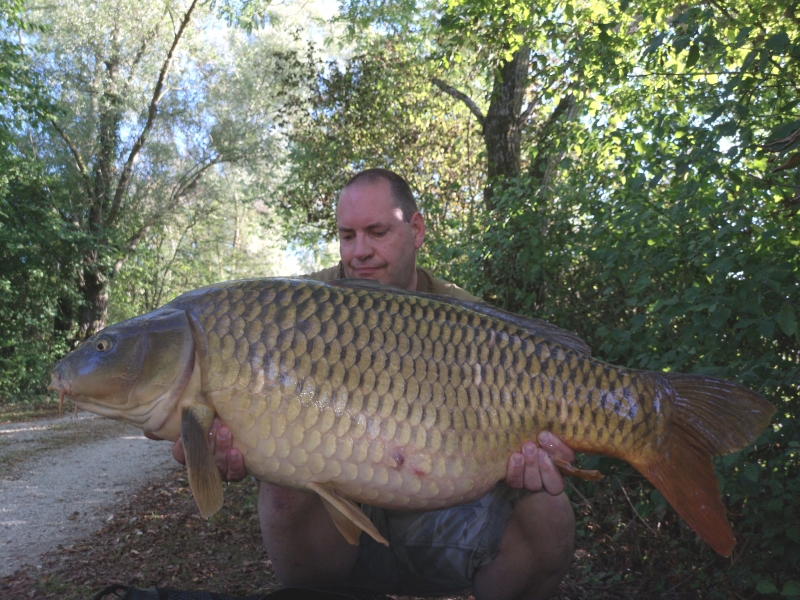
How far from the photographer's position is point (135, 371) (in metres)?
1.40

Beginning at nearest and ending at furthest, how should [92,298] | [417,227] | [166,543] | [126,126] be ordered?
1. [417,227]
2. [166,543]
3. [92,298]
4. [126,126]

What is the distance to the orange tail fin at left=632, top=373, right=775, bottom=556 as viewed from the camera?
4.75 feet

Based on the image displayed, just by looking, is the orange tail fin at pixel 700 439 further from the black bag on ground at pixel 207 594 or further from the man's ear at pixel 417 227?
the man's ear at pixel 417 227

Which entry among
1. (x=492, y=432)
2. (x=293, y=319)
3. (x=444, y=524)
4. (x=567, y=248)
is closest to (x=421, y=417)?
(x=492, y=432)

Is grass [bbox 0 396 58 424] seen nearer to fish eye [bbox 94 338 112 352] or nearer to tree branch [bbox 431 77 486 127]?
tree branch [bbox 431 77 486 127]

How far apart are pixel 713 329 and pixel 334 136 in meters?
7.14

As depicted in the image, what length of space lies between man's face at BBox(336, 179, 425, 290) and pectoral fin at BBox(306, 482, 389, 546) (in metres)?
0.96

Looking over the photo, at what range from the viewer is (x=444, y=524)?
1877 mm

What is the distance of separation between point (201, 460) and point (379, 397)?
368 mm

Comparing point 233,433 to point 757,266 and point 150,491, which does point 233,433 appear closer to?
point 757,266

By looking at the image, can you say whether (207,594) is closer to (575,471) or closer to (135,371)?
(135,371)

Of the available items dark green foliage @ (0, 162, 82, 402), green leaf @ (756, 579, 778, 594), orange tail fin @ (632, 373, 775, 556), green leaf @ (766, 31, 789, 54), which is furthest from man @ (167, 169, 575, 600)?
dark green foliage @ (0, 162, 82, 402)

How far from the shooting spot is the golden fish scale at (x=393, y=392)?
4.55 ft

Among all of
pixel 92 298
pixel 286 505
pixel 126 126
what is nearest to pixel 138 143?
pixel 126 126
